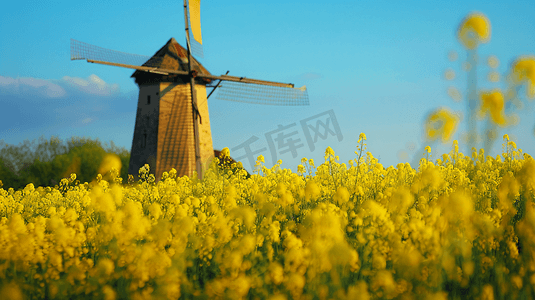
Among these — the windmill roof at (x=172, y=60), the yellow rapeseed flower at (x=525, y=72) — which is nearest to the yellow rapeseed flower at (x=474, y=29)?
the yellow rapeseed flower at (x=525, y=72)

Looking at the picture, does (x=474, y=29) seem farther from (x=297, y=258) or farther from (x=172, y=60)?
(x=172, y=60)

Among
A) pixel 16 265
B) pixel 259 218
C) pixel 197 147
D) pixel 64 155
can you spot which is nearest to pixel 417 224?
pixel 259 218

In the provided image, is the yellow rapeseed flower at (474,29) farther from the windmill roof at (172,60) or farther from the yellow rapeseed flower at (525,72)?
the windmill roof at (172,60)

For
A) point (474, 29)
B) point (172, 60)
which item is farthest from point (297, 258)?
point (172, 60)

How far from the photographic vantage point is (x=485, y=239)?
13.3 feet

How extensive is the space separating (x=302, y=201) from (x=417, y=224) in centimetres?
285

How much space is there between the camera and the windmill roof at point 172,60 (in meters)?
18.8

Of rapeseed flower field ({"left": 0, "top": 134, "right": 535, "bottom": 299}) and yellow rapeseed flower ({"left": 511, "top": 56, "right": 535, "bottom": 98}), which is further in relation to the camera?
yellow rapeseed flower ({"left": 511, "top": 56, "right": 535, "bottom": 98})

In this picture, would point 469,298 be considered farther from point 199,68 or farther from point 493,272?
point 199,68

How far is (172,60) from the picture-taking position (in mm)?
19078

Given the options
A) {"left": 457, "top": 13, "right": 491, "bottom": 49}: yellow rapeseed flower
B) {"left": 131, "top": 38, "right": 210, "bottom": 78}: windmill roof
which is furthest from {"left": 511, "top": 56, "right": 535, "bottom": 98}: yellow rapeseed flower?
{"left": 131, "top": 38, "right": 210, "bottom": 78}: windmill roof

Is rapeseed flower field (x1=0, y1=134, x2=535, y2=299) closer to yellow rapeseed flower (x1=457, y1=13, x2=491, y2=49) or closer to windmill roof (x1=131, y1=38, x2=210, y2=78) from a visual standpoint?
yellow rapeseed flower (x1=457, y1=13, x2=491, y2=49)

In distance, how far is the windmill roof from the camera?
18797mm

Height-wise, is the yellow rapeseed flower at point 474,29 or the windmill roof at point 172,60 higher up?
the windmill roof at point 172,60
